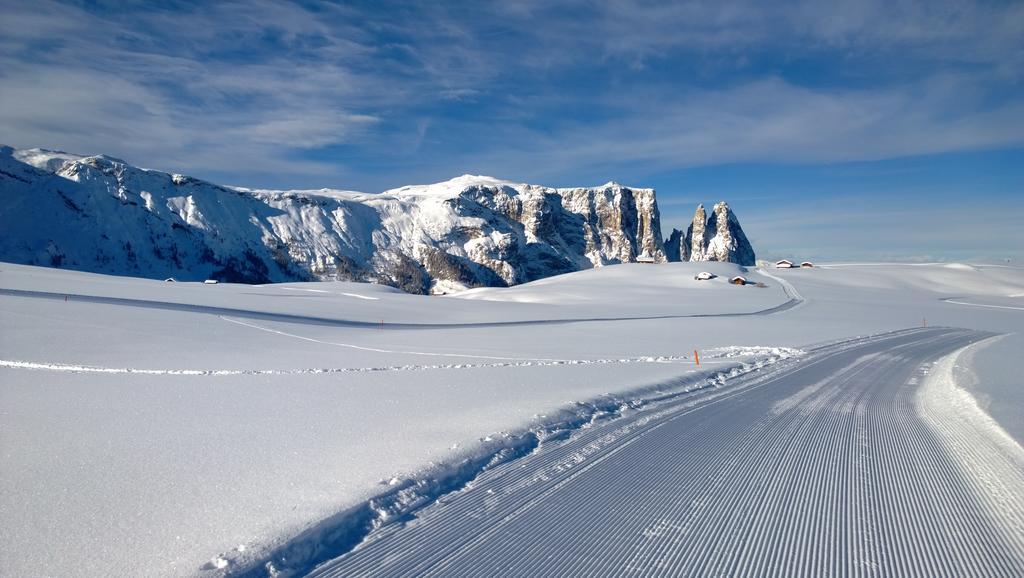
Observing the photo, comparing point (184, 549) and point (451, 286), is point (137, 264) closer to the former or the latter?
point (451, 286)

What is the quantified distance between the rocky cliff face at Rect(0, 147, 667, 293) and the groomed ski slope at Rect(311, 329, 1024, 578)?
119 m

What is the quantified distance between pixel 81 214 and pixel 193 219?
19542mm

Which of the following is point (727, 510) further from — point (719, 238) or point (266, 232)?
point (719, 238)

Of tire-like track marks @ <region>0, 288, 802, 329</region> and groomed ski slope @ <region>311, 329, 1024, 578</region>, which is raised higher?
groomed ski slope @ <region>311, 329, 1024, 578</region>

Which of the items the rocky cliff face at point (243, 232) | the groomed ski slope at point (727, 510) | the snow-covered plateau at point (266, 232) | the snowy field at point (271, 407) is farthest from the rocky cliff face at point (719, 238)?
the groomed ski slope at point (727, 510)

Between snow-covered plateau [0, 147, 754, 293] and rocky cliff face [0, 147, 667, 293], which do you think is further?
snow-covered plateau [0, 147, 754, 293]

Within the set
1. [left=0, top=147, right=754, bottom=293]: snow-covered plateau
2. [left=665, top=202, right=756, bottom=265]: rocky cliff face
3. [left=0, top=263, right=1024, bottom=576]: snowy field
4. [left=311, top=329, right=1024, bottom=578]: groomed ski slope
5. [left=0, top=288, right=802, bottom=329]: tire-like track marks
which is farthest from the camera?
[left=665, top=202, right=756, bottom=265]: rocky cliff face

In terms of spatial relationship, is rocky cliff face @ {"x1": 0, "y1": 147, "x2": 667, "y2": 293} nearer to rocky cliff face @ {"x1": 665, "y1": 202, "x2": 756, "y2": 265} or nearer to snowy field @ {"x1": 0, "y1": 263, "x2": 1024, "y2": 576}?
rocky cliff face @ {"x1": 665, "y1": 202, "x2": 756, "y2": 265}

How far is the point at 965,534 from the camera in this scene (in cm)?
528

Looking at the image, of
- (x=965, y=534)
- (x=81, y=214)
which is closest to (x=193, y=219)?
(x=81, y=214)

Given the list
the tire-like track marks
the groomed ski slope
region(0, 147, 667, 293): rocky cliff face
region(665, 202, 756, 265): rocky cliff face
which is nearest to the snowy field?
the tire-like track marks

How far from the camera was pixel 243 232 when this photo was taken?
131500 mm

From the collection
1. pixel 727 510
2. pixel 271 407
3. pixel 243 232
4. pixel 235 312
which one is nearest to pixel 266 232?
pixel 243 232

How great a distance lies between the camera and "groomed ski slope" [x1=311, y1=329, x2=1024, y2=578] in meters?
4.72
